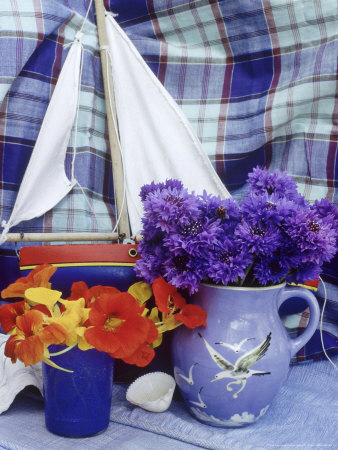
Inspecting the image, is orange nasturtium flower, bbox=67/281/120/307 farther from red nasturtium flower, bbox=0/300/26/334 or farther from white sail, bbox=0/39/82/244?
white sail, bbox=0/39/82/244

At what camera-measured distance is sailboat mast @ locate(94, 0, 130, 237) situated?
1.08 meters

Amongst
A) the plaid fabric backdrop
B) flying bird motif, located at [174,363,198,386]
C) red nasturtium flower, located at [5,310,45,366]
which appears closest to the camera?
red nasturtium flower, located at [5,310,45,366]

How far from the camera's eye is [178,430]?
2.24ft

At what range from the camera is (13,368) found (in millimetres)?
777

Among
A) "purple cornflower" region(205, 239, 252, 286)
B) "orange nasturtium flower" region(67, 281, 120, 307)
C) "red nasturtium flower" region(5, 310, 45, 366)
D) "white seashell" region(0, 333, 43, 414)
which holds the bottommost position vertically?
"white seashell" region(0, 333, 43, 414)

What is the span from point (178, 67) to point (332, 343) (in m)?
0.67

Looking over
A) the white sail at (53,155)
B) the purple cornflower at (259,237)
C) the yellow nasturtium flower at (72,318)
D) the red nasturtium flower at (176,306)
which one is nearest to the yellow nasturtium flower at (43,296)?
the yellow nasturtium flower at (72,318)

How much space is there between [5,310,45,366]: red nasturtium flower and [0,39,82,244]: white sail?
43 centimetres

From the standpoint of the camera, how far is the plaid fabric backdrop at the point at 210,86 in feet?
3.32

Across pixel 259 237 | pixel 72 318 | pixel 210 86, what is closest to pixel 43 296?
pixel 72 318

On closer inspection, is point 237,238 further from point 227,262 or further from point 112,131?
point 112,131

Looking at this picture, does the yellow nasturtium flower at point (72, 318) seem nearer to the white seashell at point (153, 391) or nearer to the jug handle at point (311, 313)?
the white seashell at point (153, 391)

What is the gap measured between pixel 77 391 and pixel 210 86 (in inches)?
28.9

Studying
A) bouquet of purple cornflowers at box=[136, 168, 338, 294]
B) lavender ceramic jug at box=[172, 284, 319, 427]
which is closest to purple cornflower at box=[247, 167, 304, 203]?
bouquet of purple cornflowers at box=[136, 168, 338, 294]
